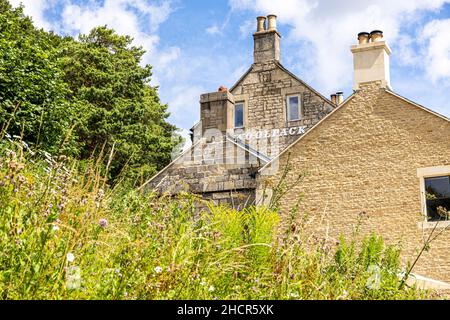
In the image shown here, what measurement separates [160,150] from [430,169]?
21365mm

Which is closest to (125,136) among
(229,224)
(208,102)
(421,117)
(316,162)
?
(208,102)

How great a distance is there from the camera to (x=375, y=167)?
1542cm

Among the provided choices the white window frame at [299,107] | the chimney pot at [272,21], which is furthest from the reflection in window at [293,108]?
the chimney pot at [272,21]

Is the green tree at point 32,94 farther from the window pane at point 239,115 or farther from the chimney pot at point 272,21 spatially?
the chimney pot at point 272,21

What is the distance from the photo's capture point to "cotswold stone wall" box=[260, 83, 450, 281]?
14742 mm

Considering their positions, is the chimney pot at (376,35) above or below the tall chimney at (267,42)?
below

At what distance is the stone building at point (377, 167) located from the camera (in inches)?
579

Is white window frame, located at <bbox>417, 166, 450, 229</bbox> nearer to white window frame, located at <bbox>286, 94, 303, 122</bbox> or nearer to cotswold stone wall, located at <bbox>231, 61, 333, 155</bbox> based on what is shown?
cotswold stone wall, located at <bbox>231, 61, 333, 155</bbox>

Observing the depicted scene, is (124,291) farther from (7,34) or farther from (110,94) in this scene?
(110,94)

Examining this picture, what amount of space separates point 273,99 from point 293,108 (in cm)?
99

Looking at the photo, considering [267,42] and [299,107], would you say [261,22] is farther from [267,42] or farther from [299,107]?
[299,107]

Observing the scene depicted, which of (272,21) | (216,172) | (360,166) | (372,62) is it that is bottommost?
(216,172)

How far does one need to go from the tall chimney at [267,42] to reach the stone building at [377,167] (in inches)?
438


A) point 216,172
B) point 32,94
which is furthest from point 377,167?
point 32,94
